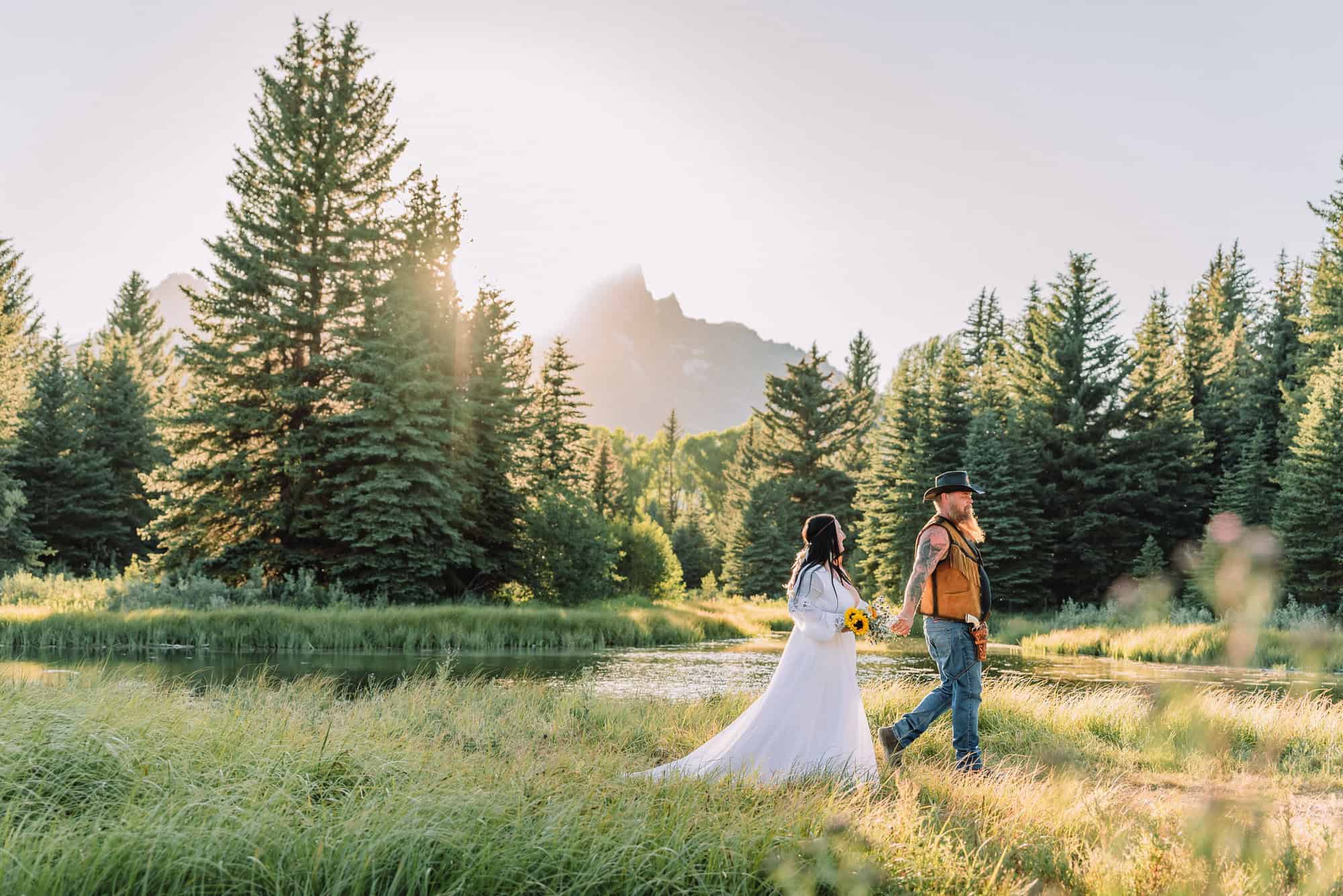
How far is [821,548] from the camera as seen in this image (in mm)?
6922

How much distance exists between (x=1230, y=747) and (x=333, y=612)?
777 inches

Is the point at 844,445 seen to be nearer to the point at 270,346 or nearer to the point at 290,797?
the point at 270,346

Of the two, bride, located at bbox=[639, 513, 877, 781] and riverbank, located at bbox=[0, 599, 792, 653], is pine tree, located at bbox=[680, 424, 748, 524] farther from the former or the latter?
bride, located at bbox=[639, 513, 877, 781]

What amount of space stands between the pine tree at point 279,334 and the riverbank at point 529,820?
20.5 meters

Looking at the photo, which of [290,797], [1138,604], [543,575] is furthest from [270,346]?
[1138,604]

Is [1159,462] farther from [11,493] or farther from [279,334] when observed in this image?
[11,493]

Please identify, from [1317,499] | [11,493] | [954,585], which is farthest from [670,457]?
[954,585]

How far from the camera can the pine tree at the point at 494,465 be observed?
31.3m

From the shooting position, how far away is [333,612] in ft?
75.2

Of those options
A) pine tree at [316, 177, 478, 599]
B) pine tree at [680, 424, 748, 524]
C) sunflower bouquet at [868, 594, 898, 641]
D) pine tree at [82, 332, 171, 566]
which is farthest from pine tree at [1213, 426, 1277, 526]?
pine tree at [680, 424, 748, 524]

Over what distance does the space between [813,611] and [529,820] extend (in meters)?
3.07

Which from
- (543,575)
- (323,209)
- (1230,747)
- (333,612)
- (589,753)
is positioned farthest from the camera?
(543,575)

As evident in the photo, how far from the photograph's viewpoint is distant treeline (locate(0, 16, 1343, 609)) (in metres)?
27.1

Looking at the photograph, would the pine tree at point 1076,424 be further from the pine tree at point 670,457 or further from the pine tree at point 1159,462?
the pine tree at point 670,457
